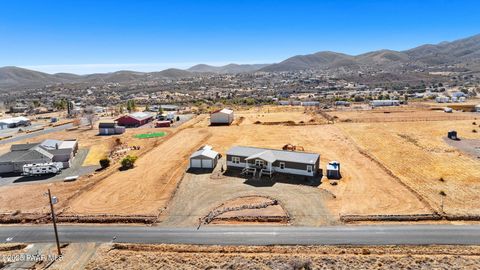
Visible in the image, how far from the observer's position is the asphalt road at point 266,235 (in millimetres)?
23656

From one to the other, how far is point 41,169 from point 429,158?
5194 cm

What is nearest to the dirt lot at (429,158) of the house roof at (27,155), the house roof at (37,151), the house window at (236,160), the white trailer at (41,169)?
the house window at (236,160)

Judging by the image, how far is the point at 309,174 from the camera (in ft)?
122

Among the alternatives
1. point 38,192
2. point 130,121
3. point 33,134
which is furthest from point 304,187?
point 33,134

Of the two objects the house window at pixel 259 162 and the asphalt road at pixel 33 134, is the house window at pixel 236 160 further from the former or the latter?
the asphalt road at pixel 33 134

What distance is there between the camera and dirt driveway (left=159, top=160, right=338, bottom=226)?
27670 millimetres

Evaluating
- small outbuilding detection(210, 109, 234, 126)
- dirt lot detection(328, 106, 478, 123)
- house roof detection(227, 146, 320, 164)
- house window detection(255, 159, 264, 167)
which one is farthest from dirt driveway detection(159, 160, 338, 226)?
dirt lot detection(328, 106, 478, 123)

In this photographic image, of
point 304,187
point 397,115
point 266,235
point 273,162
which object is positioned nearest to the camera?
point 266,235

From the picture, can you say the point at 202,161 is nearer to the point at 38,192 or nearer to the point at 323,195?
the point at 323,195

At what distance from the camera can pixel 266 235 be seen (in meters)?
24.9

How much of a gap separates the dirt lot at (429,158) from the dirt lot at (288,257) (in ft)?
26.3

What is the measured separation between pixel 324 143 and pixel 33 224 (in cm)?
4199

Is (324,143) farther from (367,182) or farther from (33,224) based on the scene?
(33,224)

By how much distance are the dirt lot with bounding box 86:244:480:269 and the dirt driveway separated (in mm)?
4072
